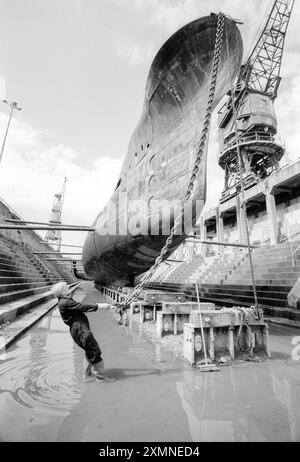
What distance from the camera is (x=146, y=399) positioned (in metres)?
2.48

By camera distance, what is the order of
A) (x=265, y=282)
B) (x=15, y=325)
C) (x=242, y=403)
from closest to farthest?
(x=242, y=403) < (x=15, y=325) < (x=265, y=282)

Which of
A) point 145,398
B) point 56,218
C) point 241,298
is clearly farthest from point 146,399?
point 56,218

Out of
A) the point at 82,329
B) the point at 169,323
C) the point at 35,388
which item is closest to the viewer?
the point at 35,388

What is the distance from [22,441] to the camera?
1.78 metres

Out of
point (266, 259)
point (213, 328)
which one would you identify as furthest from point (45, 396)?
point (266, 259)

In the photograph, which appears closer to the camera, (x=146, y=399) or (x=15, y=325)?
(x=146, y=399)

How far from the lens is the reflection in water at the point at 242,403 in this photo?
1896mm

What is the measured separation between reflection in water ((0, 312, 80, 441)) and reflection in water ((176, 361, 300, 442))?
3.86 ft

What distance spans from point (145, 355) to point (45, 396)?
1.91 metres

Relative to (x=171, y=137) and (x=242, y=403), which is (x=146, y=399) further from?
(x=171, y=137)

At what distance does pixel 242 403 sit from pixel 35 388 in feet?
7.11

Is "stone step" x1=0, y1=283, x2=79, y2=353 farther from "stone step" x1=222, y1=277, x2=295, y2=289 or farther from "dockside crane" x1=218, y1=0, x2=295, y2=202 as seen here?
"dockside crane" x1=218, y1=0, x2=295, y2=202

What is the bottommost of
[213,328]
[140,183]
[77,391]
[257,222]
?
[77,391]

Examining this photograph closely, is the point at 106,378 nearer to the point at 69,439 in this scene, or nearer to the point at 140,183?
the point at 69,439
